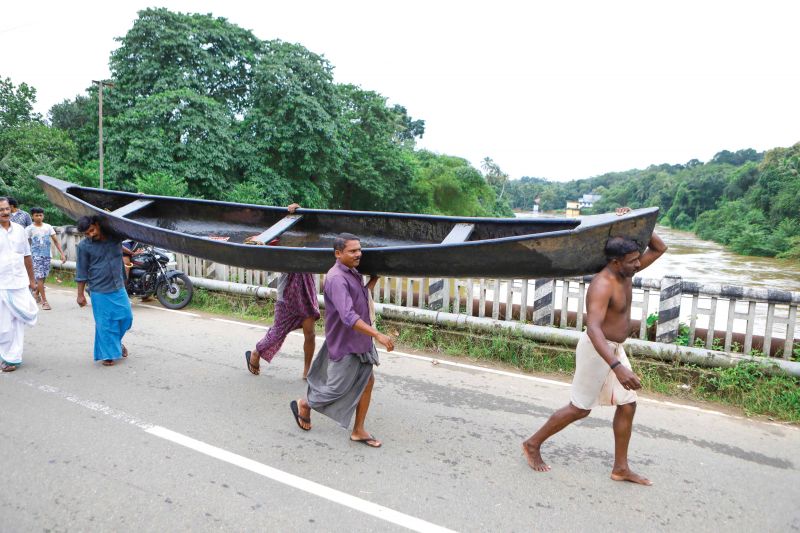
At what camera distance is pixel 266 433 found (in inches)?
154

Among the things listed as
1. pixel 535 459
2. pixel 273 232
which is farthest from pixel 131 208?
pixel 535 459

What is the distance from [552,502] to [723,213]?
52944 mm

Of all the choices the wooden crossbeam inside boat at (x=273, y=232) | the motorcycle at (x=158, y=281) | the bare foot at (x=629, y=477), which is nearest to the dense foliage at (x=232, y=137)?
the motorcycle at (x=158, y=281)

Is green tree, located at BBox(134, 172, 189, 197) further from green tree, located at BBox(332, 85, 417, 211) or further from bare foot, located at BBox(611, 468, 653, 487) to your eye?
bare foot, located at BBox(611, 468, 653, 487)

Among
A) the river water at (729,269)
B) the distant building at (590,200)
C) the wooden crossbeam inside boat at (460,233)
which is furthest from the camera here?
the distant building at (590,200)

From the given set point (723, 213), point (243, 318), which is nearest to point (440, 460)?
point (243, 318)

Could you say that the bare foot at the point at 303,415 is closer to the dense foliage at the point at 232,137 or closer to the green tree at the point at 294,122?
the dense foliage at the point at 232,137

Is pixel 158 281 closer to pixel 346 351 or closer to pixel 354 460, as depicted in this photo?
pixel 346 351

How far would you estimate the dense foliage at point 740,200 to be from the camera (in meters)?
35.2

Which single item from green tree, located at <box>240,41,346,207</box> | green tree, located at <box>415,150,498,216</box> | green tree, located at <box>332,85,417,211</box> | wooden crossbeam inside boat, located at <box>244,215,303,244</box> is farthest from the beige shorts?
green tree, located at <box>415,150,498,216</box>

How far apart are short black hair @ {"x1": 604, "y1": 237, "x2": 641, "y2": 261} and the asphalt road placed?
1.39 metres

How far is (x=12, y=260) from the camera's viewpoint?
5.39 meters

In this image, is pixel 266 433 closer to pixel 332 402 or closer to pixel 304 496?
pixel 332 402

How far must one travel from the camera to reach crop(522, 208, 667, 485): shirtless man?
3137 mm
